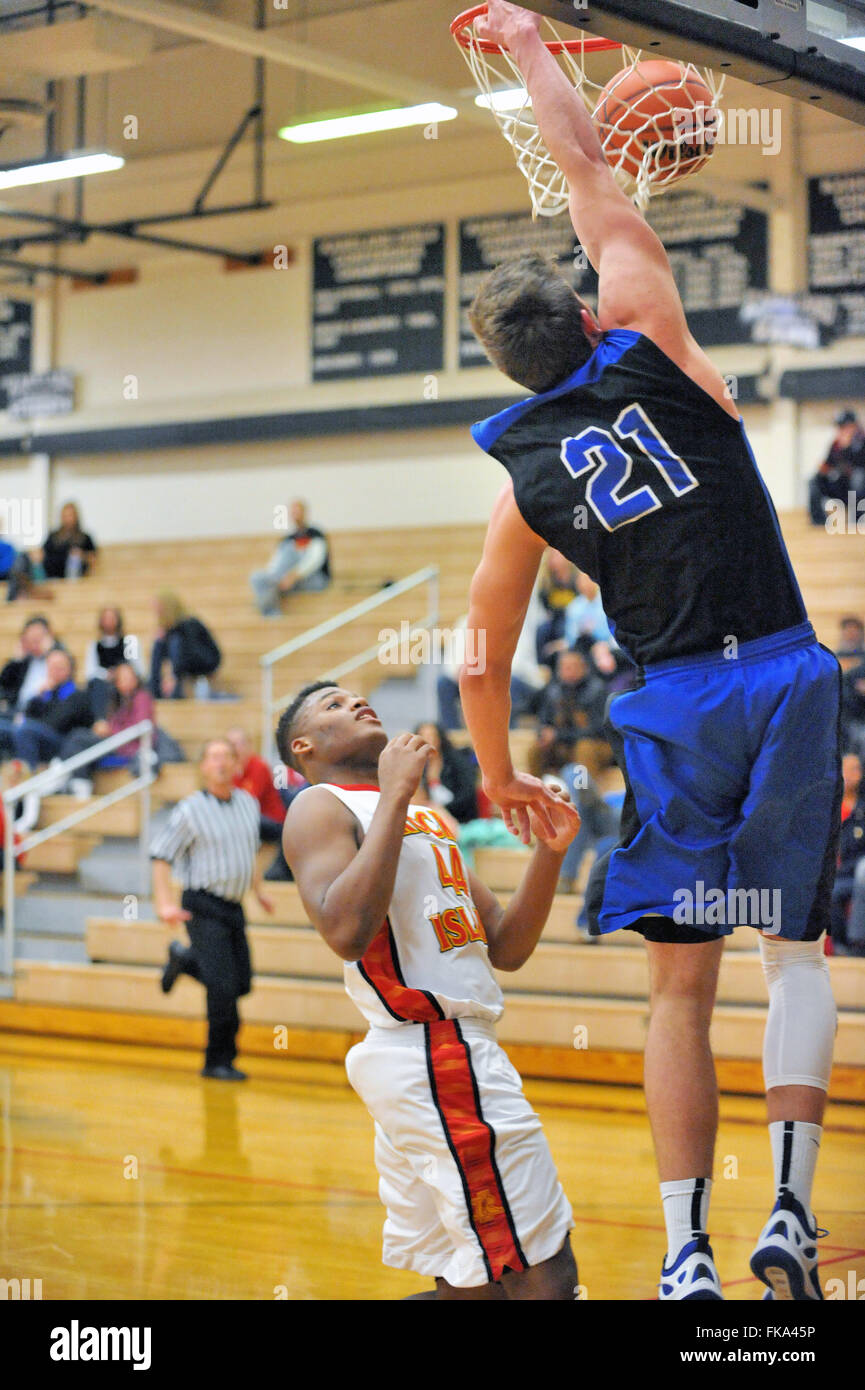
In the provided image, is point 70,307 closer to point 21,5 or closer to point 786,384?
point 21,5

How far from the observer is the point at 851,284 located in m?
13.0

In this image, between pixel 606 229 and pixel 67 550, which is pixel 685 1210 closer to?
pixel 606 229

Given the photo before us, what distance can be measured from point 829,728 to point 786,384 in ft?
36.3

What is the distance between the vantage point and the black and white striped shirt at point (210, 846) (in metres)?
8.48

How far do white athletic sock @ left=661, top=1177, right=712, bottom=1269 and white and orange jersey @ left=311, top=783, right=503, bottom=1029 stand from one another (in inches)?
22.8

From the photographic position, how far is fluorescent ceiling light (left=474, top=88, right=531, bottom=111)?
3718 mm

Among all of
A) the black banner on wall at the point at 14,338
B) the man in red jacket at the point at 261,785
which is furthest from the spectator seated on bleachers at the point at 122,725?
the black banner on wall at the point at 14,338

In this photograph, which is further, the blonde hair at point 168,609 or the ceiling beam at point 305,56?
the blonde hair at point 168,609

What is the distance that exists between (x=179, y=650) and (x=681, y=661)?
10275 mm

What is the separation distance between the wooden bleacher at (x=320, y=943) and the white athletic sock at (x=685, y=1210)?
16.1 ft

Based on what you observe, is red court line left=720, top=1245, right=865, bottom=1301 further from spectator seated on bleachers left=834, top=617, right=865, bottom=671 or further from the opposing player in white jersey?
spectator seated on bleachers left=834, top=617, right=865, bottom=671

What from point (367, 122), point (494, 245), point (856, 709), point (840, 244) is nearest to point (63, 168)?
point (367, 122)

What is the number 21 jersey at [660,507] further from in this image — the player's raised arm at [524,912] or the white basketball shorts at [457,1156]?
the white basketball shorts at [457,1156]

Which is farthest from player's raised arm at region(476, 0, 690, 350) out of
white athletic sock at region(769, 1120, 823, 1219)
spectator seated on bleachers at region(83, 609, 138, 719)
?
spectator seated on bleachers at region(83, 609, 138, 719)
